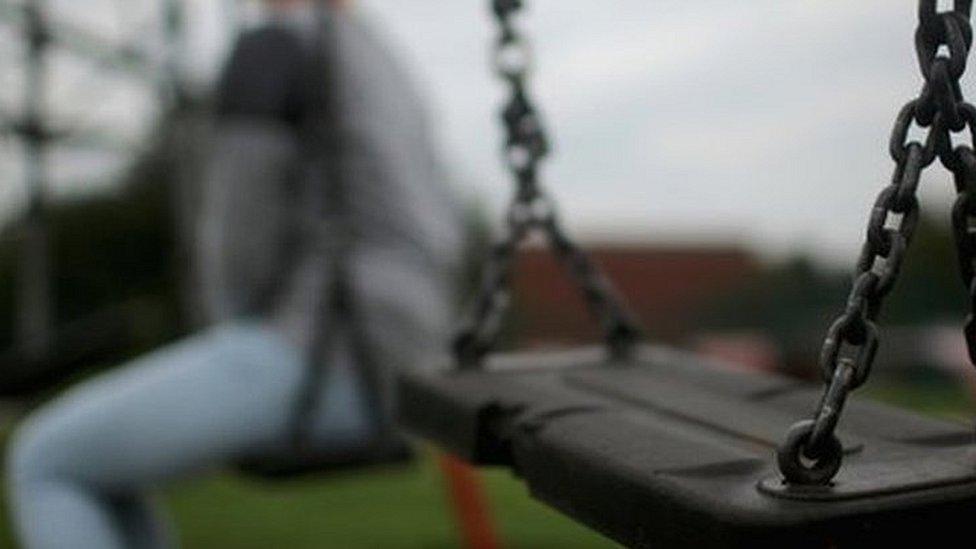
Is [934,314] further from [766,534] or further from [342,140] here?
[766,534]

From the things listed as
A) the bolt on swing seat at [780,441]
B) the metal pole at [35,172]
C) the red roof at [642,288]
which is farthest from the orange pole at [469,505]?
the red roof at [642,288]

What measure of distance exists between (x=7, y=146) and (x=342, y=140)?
13.2ft

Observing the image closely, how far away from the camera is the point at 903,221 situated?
0.57 m

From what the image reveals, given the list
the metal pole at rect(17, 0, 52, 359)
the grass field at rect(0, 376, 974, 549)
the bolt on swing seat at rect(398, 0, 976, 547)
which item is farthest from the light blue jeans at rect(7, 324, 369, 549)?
the metal pole at rect(17, 0, 52, 359)

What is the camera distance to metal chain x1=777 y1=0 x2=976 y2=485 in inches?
21.3

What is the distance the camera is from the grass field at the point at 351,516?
3.06 meters

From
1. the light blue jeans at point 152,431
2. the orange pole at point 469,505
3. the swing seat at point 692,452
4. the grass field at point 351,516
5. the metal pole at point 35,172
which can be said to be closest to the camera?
the swing seat at point 692,452

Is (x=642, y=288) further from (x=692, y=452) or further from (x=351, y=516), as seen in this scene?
(x=692, y=452)

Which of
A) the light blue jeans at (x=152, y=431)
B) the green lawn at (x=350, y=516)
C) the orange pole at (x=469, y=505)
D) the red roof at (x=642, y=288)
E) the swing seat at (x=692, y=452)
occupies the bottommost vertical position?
the red roof at (x=642, y=288)

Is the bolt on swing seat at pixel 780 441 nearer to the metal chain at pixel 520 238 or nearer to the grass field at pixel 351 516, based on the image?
the metal chain at pixel 520 238

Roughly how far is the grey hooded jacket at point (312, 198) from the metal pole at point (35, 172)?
139 inches

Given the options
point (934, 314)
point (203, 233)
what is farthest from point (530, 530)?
point (934, 314)

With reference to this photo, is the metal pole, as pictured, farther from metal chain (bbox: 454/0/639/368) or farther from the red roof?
metal chain (bbox: 454/0/639/368)

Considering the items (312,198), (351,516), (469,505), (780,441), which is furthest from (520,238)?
(351,516)
